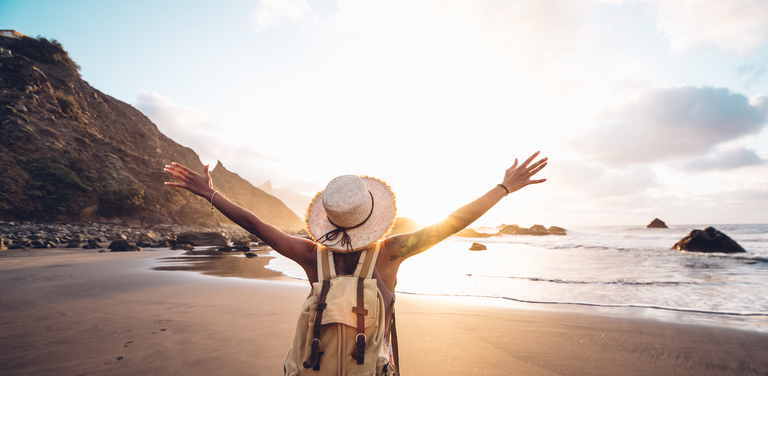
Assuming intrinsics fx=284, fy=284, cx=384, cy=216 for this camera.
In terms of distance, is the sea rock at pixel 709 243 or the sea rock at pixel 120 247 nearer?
the sea rock at pixel 709 243

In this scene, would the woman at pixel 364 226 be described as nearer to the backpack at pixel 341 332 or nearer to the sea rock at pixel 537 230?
the backpack at pixel 341 332

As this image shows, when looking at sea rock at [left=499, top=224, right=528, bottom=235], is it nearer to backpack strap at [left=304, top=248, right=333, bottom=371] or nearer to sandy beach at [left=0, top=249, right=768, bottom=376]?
sandy beach at [left=0, top=249, right=768, bottom=376]

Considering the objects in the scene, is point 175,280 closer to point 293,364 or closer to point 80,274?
point 80,274

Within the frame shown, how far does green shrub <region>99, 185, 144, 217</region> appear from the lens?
3017 centimetres

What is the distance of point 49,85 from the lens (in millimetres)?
31672

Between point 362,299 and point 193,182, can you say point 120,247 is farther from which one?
point 362,299

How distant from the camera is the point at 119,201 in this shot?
1208 inches

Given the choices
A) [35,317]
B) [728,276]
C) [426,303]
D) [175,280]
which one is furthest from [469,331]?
[728,276]

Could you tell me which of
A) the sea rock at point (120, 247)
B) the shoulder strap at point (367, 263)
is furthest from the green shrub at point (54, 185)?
the shoulder strap at point (367, 263)

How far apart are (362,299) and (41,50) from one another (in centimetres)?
5911

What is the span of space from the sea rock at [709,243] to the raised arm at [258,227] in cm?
2083

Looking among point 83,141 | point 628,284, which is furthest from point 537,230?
point 83,141

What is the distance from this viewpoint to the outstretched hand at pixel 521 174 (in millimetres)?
1952

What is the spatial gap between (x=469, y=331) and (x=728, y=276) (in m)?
9.91
